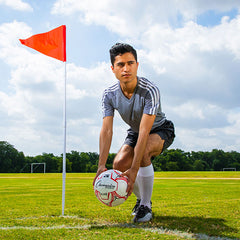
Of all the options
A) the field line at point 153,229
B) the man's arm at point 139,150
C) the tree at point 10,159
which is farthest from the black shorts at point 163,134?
the tree at point 10,159

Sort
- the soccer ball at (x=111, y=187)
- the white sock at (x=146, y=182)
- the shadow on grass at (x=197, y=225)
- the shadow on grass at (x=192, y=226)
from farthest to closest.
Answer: the white sock at (x=146, y=182) < the soccer ball at (x=111, y=187) < the shadow on grass at (x=197, y=225) < the shadow on grass at (x=192, y=226)

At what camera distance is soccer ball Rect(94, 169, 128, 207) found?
3.76 m

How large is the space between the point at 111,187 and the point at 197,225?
4.34 ft

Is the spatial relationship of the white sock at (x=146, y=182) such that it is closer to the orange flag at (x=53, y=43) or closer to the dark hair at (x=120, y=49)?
the dark hair at (x=120, y=49)

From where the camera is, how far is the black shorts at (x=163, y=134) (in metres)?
4.80

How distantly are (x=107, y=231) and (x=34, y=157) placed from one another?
8466cm

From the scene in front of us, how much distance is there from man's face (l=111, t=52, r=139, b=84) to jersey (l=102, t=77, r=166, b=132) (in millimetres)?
235

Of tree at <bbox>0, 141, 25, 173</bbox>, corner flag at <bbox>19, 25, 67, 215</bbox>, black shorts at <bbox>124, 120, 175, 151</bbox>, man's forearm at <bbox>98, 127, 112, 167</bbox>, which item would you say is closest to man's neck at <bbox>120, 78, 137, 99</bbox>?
man's forearm at <bbox>98, 127, 112, 167</bbox>

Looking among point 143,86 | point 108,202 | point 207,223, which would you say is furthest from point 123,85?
point 207,223

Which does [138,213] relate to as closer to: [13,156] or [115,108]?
[115,108]

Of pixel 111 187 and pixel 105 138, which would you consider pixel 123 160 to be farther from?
pixel 111 187

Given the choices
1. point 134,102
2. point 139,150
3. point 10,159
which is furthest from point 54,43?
point 10,159

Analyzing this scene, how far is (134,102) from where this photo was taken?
14.1ft

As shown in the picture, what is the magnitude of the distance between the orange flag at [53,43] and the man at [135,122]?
2.08 meters
